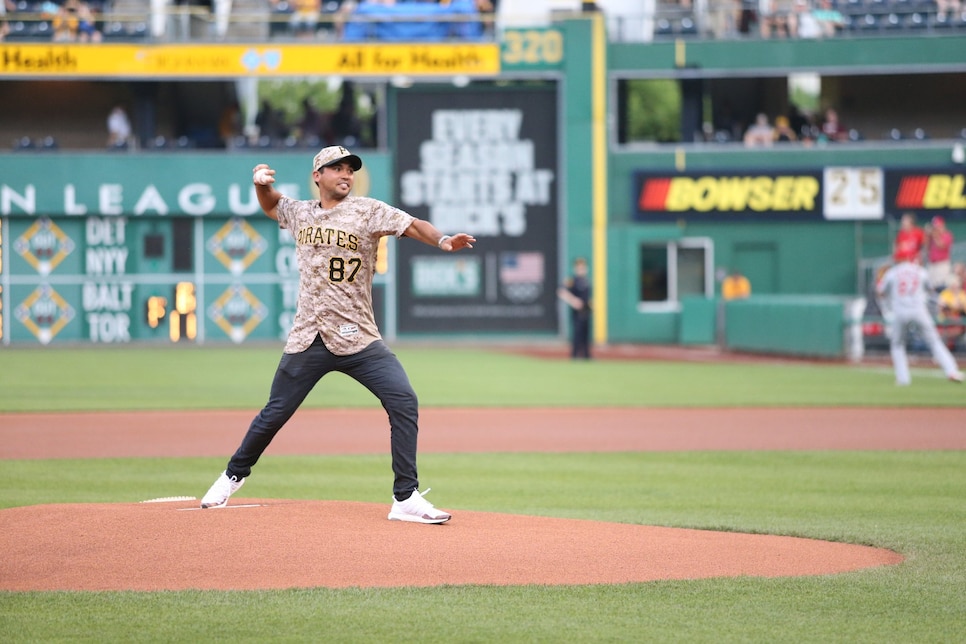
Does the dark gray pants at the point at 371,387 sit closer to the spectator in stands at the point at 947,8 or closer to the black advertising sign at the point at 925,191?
the black advertising sign at the point at 925,191

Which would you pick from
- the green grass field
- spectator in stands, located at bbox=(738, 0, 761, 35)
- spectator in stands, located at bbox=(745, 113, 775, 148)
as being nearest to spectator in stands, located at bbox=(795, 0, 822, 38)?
spectator in stands, located at bbox=(738, 0, 761, 35)

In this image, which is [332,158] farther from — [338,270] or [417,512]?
[417,512]

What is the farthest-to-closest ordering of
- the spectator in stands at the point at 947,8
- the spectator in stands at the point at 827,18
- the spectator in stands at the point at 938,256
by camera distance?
the spectator in stands at the point at 827,18
the spectator in stands at the point at 947,8
the spectator in stands at the point at 938,256

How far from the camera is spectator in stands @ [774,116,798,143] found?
37.0m

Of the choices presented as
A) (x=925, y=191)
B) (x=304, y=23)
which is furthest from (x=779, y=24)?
(x=304, y=23)

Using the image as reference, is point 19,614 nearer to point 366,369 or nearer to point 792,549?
point 366,369

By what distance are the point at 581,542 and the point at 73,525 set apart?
2.80 meters

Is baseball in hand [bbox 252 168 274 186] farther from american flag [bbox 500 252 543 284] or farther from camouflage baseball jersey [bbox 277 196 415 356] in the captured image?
american flag [bbox 500 252 543 284]

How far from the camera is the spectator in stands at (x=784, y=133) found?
37.0m

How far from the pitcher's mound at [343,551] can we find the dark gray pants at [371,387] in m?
0.41

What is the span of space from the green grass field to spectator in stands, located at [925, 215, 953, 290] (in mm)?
6254

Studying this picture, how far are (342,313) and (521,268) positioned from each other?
28397mm

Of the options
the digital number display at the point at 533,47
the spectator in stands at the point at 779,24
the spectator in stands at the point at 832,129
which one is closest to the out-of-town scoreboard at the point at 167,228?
the digital number display at the point at 533,47

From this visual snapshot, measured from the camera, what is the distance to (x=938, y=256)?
29.4m
